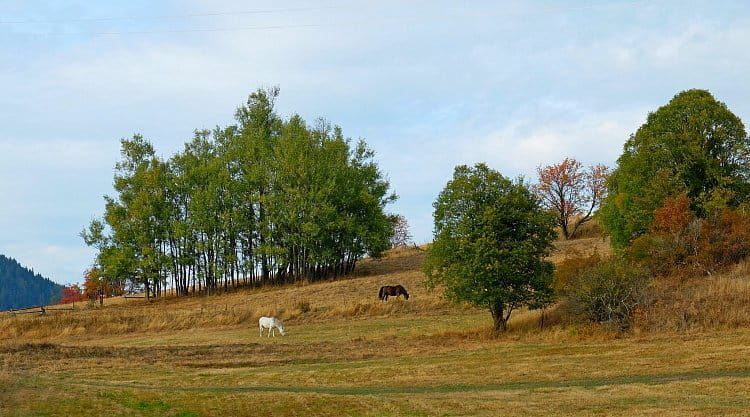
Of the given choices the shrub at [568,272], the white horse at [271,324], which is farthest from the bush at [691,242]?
the white horse at [271,324]

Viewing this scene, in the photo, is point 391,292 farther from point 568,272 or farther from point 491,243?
point 491,243

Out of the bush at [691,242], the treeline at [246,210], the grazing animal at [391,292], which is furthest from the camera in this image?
the treeline at [246,210]

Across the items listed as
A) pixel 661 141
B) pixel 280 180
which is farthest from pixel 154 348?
pixel 280 180

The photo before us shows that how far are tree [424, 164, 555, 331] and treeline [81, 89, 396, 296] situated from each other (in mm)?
40654

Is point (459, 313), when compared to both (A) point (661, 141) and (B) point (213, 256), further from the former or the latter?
(B) point (213, 256)

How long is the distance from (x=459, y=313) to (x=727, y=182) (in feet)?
58.4

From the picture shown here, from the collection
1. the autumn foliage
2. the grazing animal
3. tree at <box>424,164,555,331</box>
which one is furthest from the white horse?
the autumn foliage

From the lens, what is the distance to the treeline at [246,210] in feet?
259

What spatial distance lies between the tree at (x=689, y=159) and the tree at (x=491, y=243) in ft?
43.2

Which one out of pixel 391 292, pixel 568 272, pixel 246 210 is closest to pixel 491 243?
pixel 568 272

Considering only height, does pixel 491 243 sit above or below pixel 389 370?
above

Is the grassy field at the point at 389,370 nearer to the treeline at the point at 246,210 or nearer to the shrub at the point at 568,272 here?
the shrub at the point at 568,272

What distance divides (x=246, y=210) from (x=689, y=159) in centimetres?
4875

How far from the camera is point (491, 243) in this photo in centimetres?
3562
